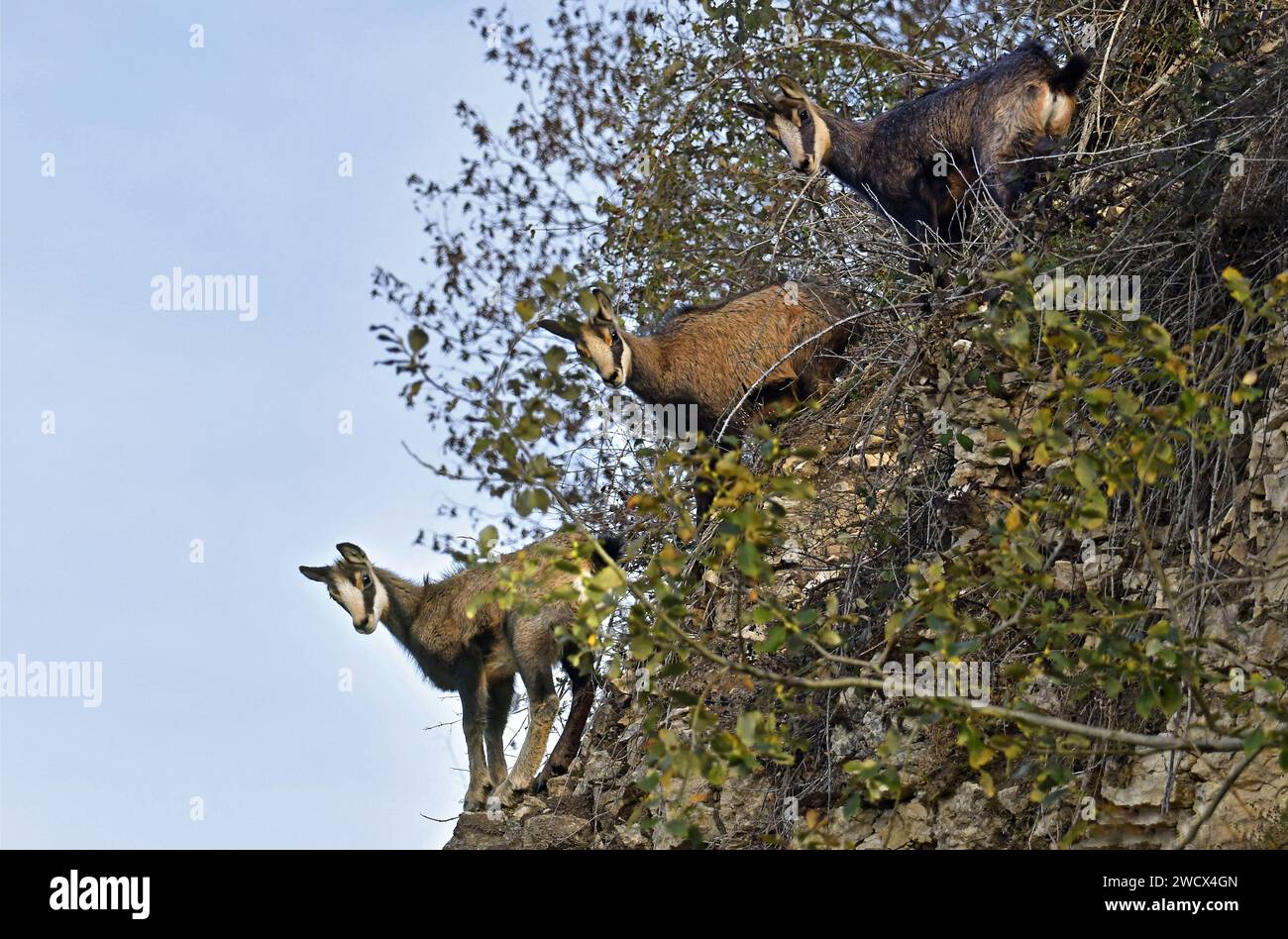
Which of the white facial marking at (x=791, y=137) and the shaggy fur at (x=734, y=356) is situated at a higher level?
the white facial marking at (x=791, y=137)

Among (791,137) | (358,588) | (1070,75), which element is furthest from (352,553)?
(1070,75)

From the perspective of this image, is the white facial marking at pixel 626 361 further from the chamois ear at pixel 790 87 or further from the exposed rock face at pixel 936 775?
the chamois ear at pixel 790 87

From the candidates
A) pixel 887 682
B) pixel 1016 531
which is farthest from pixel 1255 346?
pixel 887 682

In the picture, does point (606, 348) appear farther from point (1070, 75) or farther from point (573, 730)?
point (1070, 75)

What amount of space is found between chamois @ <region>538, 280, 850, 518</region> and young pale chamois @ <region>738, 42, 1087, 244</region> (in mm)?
753

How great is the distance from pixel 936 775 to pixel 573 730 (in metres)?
2.75

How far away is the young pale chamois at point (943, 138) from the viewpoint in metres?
7.75

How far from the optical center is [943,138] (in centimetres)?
819

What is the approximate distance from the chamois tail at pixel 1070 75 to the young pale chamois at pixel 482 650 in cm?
345

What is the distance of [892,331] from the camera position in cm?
772

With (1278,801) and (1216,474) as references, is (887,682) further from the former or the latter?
(1216,474)

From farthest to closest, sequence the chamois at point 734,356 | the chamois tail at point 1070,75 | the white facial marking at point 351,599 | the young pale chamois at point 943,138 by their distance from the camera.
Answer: the white facial marking at point 351,599 < the chamois at point 734,356 < the young pale chamois at point 943,138 < the chamois tail at point 1070,75

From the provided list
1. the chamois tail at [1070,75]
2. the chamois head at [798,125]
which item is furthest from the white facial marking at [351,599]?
the chamois tail at [1070,75]

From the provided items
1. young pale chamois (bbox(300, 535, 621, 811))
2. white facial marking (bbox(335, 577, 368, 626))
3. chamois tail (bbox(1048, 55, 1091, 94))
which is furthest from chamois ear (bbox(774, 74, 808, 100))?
white facial marking (bbox(335, 577, 368, 626))
